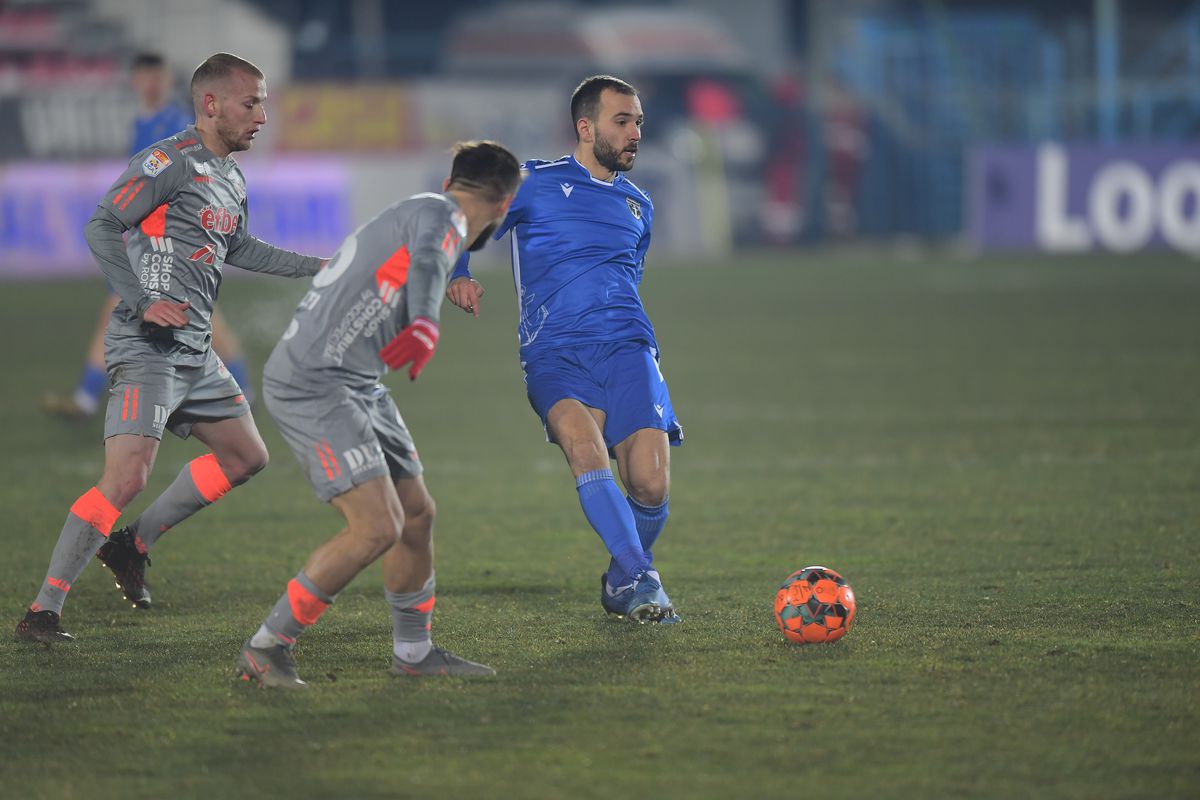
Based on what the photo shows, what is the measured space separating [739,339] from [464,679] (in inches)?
453

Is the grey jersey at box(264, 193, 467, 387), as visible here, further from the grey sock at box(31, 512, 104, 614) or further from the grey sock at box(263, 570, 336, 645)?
the grey sock at box(31, 512, 104, 614)

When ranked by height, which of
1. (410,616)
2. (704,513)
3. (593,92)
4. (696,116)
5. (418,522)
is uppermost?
(696,116)

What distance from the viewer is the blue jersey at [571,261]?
6.34 m

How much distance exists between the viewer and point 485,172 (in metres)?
5.05

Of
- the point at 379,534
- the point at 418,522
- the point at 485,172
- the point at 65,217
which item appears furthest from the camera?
the point at 65,217

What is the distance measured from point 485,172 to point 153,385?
1.63 metres

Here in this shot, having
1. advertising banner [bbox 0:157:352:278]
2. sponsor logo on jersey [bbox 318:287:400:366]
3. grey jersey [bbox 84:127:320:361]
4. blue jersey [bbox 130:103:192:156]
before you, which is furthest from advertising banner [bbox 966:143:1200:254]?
sponsor logo on jersey [bbox 318:287:400:366]

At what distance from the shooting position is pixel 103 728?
4.66 m

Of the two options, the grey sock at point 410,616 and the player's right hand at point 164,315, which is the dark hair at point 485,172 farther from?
the grey sock at point 410,616

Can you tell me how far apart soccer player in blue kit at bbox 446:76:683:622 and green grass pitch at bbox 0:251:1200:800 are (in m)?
0.57

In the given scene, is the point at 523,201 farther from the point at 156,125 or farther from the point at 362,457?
the point at 156,125

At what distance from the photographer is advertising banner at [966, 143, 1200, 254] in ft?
79.9

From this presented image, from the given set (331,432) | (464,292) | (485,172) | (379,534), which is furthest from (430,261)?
(464,292)

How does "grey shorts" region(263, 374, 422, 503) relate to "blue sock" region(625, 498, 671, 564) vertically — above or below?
above
